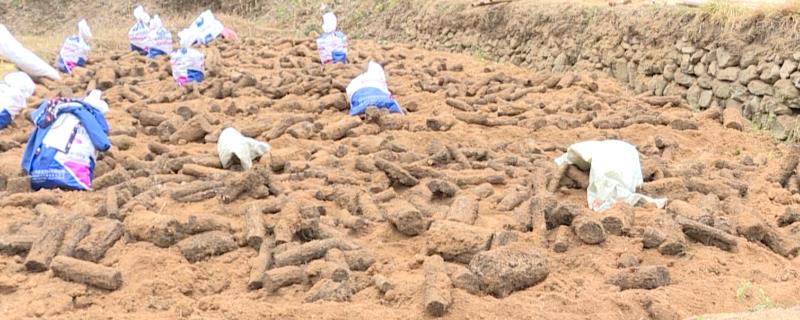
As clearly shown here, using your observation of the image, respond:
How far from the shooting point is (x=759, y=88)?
23.5 feet

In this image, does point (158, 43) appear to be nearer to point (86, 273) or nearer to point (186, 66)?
point (186, 66)

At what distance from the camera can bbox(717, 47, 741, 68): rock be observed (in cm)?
747

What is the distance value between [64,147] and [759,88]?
6.42 m

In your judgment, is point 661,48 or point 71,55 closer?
point 661,48

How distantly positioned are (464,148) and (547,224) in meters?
1.76

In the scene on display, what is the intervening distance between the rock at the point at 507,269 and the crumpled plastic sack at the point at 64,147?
3.06 meters

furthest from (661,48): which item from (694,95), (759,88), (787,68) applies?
(787,68)

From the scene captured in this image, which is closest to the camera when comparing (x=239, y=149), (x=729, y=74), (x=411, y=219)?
(x=411, y=219)

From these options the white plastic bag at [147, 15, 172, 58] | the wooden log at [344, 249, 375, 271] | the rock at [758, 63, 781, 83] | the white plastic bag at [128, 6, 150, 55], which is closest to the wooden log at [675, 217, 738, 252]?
the wooden log at [344, 249, 375, 271]

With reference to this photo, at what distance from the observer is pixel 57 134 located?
196 inches

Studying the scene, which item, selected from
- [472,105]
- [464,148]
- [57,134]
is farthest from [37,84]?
[464,148]

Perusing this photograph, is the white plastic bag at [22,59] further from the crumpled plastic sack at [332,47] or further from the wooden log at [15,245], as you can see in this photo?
the wooden log at [15,245]

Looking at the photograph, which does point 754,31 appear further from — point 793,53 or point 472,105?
point 472,105

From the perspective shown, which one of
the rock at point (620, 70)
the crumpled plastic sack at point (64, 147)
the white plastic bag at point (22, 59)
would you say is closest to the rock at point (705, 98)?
the rock at point (620, 70)
